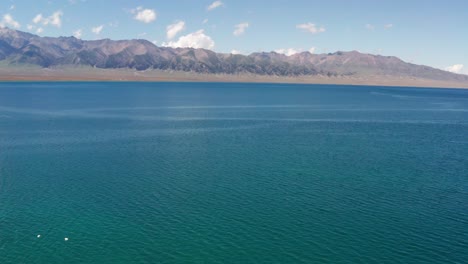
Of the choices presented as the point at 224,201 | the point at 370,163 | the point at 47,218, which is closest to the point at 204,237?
the point at 224,201

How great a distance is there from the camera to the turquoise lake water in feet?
138

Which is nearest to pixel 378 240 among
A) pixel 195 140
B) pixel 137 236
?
pixel 137 236

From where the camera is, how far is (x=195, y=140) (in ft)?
334

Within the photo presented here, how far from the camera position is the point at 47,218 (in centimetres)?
4941

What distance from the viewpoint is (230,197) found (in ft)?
188

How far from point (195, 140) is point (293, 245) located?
61.6 metres

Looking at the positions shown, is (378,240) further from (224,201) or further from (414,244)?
(224,201)

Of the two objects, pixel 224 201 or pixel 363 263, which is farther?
pixel 224 201

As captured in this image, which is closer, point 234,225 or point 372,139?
point 234,225

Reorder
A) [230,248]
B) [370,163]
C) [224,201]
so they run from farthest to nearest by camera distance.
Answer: [370,163] < [224,201] < [230,248]

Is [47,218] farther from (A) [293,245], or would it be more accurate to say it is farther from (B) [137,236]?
(A) [293,245]

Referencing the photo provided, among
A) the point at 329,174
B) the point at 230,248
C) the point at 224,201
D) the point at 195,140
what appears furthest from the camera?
the point at 195,140

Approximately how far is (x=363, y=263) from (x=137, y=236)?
22990mm

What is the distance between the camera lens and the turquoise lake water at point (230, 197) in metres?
42.2
